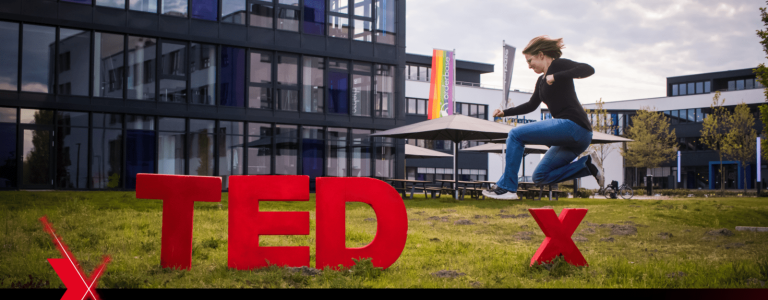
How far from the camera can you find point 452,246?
7414mm

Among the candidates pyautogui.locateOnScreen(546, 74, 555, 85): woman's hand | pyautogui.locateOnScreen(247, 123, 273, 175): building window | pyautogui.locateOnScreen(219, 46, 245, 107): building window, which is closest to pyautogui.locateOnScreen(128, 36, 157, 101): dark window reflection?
pyautogui.locateOnScreen(219, 46, 245, 107): building window

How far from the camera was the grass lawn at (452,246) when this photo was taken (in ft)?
18.6

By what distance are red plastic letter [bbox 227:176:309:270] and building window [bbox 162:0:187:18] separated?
10503 millimetres

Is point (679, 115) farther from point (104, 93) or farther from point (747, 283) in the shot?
point (104, 93)

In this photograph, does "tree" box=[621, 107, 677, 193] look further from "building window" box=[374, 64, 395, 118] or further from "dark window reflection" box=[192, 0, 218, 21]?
"dark window reflection" box=[192, 0, 218, 21]

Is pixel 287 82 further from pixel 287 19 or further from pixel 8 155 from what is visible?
pixel 8 155

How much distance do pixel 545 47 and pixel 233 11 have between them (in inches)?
446

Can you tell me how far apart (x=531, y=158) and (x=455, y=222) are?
125 inches

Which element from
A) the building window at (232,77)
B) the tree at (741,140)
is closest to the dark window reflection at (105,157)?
the building window at (232,77)

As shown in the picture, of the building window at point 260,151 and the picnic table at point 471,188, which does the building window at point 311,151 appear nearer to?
the building window at point 260,151

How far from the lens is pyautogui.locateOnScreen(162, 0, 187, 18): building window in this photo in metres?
14.7

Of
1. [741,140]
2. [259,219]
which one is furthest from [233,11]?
[741,140]

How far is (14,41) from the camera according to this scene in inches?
552
